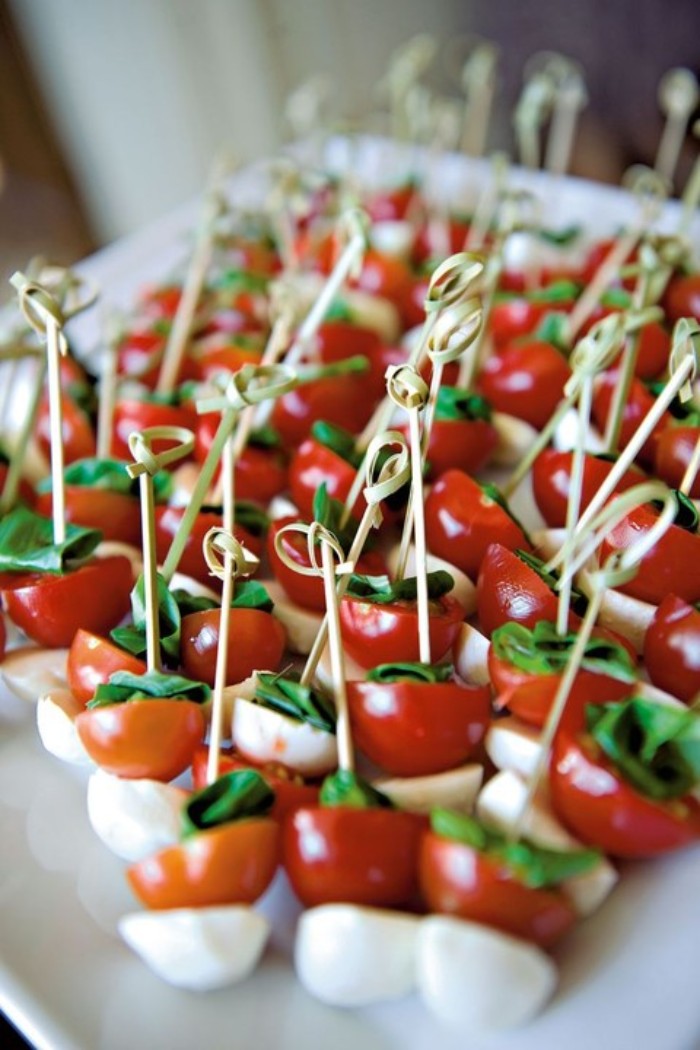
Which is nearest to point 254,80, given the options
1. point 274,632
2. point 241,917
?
point 274,632

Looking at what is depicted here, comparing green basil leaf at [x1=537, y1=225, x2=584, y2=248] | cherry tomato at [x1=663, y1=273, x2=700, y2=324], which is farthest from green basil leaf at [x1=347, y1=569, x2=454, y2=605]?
green basil leaf at [x1=537, y1=225, x2=584, y2=248]

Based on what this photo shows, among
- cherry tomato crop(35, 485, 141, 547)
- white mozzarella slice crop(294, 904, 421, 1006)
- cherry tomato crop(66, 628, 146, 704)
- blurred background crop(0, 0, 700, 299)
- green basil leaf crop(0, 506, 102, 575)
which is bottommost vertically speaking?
white mozzarella slice crop(294, 904, 421, 1006)

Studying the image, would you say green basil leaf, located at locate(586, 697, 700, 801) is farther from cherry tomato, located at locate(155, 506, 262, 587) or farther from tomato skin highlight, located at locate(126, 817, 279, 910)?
cherry tomato, located at locate(155, 506, 262, 587)

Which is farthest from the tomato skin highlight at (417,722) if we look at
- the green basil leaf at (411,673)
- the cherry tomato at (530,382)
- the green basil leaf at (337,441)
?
the cherry tomato at (530,382)

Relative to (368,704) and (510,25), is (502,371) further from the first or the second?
(510,25)

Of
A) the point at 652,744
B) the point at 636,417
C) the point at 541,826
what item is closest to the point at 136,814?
the point at 541,826

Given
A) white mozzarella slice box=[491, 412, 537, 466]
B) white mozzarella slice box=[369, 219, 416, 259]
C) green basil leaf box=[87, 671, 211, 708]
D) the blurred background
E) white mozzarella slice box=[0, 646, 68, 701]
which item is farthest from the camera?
the blurred background
